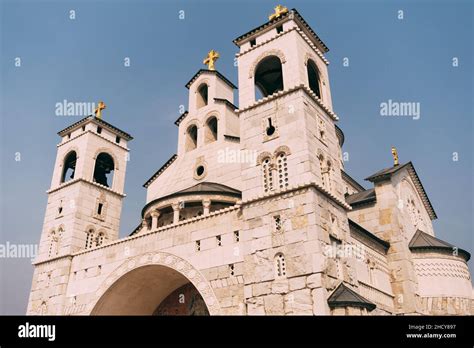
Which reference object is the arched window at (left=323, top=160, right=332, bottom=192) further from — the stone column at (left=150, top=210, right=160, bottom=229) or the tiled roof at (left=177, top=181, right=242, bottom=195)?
the stone column at (left=150, top=210, right=160, bottom=229)

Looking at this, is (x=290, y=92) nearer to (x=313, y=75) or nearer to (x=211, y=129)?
(x=313, y=75)

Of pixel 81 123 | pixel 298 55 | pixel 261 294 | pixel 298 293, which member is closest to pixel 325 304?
pixel 298 293

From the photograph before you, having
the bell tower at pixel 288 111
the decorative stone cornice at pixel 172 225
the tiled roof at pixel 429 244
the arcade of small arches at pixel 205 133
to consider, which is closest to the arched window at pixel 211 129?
the arcade of small arches at pixel 205 133

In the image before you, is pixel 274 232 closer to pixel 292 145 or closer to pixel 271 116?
pixel 292 145

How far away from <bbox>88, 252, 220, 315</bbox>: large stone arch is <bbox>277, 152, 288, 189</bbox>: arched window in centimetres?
562

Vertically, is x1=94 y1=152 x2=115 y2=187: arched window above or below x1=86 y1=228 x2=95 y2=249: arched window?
above

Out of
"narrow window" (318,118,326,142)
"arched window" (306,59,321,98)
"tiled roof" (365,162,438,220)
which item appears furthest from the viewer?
"tiled roof" (365,162,438,220)

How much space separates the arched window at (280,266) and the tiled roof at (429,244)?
41.1 feet

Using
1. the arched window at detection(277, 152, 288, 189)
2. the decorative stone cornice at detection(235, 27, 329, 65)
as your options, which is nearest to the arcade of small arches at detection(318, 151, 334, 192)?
the arched window at detection(277, 152, 288, 189)

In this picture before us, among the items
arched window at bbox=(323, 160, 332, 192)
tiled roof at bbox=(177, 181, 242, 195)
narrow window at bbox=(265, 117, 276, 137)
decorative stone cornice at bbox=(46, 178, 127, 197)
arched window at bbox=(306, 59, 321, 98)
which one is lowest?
arched window at bbox=(323, 160, 332, 192)

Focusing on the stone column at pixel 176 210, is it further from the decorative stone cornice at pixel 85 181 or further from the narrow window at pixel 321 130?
the narrow window at pixel 321 130

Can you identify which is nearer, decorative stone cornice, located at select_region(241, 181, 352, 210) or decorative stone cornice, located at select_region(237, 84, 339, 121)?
decorative stone cornice, located at select_region(241, 181, 352, 210)

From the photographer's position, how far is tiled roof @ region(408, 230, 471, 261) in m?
26.5

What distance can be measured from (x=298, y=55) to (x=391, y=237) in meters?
12.4
